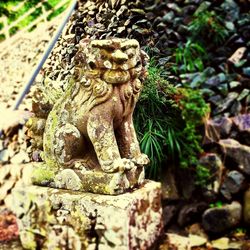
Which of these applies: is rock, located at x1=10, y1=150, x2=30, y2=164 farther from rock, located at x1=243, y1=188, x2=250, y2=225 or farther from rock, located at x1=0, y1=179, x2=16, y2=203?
rock, located at x1=243, y1=188, x2=250, y2=225

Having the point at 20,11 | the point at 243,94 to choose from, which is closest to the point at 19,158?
the point at 20,11

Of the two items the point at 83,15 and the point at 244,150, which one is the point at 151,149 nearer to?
the point at 83,15

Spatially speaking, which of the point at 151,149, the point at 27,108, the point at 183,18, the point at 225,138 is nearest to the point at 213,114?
the point at 225,138

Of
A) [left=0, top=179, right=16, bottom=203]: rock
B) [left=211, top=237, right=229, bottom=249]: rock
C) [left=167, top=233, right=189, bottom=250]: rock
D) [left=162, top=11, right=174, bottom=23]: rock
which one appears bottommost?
[left=211, top=237, right=229, bottom=249]: rock

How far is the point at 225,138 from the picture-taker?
2.27 metres

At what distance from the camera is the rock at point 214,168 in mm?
2215

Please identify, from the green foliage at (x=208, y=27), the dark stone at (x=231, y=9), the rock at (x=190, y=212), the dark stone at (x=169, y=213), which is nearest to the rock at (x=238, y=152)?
the rock at (x=190, y=212)

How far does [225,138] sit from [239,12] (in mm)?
637

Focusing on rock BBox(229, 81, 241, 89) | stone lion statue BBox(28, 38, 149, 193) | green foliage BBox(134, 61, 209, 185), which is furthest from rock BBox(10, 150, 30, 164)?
rock BBox(229, 81, 241, 89)

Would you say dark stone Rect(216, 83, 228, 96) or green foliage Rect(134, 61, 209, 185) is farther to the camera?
dark stone Rect(216, 83, 228, 96)

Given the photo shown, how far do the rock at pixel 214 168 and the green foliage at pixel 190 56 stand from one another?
1.45 feet

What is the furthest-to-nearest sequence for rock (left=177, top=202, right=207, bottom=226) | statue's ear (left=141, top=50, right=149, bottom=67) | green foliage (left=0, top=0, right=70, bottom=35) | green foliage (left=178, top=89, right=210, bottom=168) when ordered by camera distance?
green foliage (left=0, top=0, right=70, bottom=35)
rock (left=177, top=202, right=207, bottom=226)
green foliage (left=178, top=89, right=210, bottom=168)
statue's ear (left=141, top=50, right=149, bottom=67)

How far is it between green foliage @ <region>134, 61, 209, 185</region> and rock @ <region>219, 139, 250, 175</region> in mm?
162

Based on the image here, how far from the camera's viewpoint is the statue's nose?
114cm
